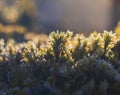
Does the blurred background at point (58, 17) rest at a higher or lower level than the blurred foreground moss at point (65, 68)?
higher

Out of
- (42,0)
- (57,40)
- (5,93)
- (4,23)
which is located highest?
(42,0)

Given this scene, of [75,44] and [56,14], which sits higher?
[56,14]

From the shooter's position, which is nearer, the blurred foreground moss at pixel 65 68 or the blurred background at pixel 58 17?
the blurred foreground moss at pixel 65 68

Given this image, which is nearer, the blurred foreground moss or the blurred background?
the blurred foreground moss

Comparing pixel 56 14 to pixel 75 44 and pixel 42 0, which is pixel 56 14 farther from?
pixel 75 44

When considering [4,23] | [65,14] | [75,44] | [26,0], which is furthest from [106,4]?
[75,44]
